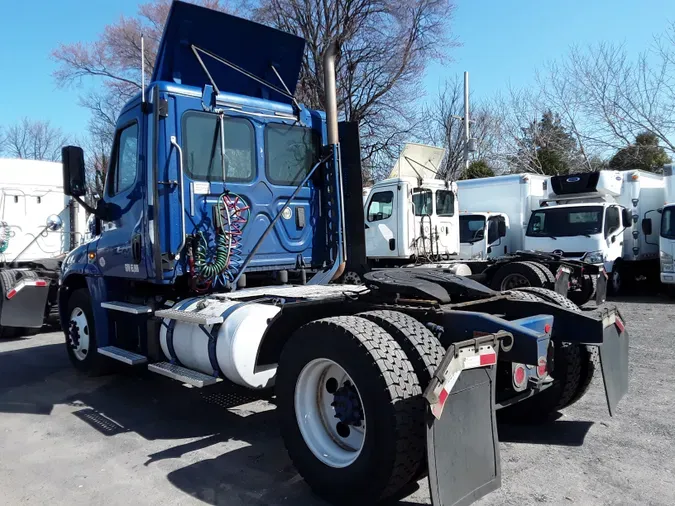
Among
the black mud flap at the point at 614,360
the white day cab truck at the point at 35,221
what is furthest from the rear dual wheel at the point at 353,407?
the white day cab truck at the point at 35,221

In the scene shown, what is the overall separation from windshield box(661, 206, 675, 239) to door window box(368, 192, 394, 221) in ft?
21.3

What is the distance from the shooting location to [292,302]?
4723 mm

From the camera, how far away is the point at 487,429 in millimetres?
3473

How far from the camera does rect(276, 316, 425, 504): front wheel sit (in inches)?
130

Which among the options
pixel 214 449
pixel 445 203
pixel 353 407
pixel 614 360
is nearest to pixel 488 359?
pixel 353 407

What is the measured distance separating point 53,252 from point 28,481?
7.87 m

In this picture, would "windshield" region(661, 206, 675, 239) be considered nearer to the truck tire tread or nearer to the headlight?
the headlight

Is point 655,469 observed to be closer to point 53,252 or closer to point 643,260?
point 53,252

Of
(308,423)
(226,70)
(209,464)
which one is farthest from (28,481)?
(226,70)

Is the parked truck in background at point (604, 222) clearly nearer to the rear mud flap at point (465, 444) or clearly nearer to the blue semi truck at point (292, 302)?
the blue semi truck at point (292, 302)

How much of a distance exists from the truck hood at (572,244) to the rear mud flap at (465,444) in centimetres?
A: 1126

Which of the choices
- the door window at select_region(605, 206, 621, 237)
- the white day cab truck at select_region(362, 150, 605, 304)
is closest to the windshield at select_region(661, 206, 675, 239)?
the door window at select_region(605, 206, 621, 237)

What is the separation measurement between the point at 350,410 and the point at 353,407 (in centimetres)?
3

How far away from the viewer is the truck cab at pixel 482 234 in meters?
15.4
